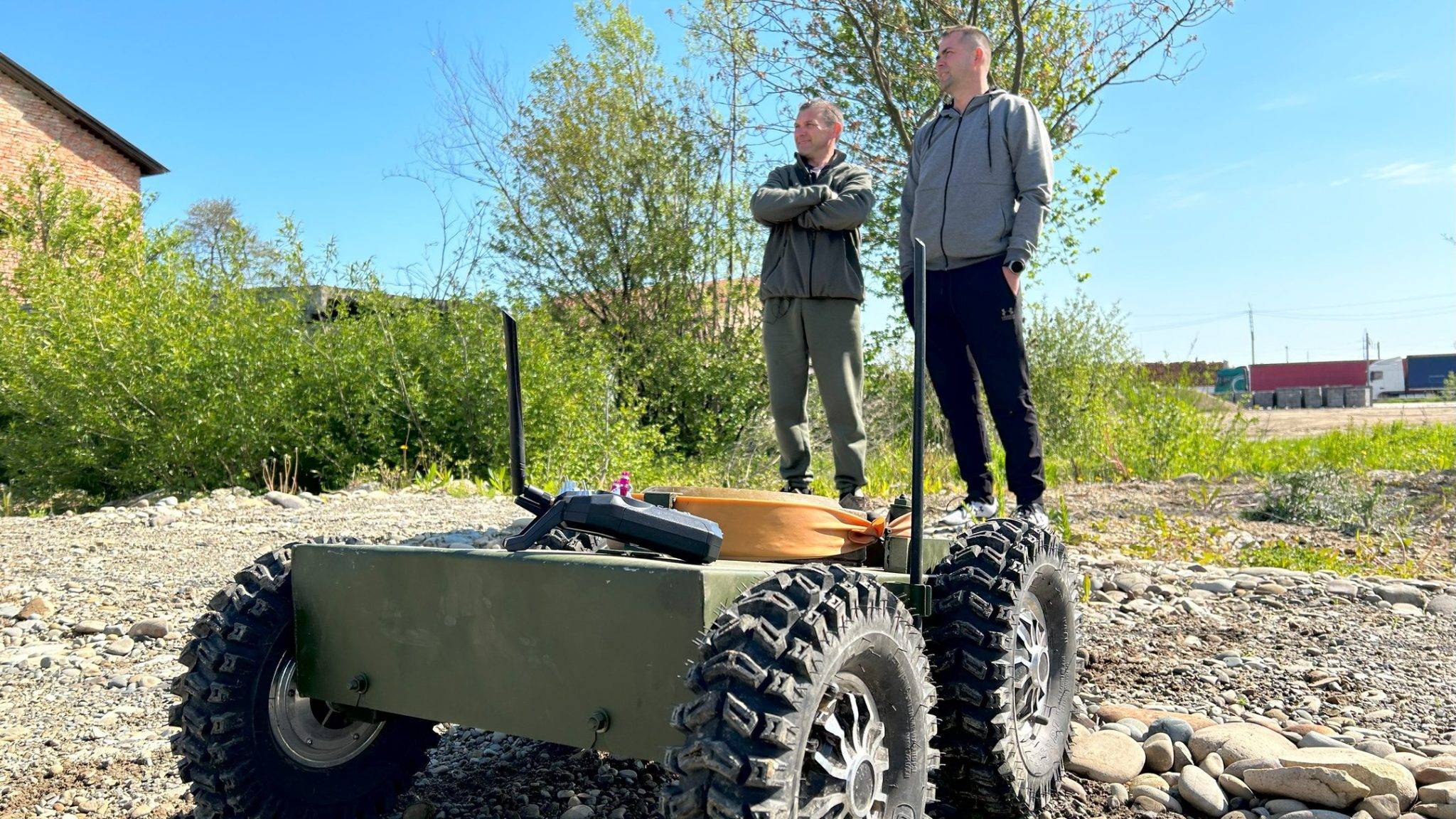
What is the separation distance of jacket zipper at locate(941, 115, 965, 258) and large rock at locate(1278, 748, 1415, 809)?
2.11m

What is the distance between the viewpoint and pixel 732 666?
4.33 feet

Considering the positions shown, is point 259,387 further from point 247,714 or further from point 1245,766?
point 1245,766

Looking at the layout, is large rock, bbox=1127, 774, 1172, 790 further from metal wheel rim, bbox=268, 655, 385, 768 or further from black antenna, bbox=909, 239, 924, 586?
metal wheel rim, bbox=268, 655, 385, 768

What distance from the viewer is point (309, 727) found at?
1.96 metres

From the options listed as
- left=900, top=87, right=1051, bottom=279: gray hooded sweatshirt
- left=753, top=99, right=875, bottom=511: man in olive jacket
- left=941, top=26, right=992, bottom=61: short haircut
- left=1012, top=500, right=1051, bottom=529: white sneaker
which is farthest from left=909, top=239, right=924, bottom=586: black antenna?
left=941, top=26, right=992, bottom=61: short haircut

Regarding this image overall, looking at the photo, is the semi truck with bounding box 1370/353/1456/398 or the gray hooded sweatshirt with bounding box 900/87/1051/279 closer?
the gray hooded sweatshirt with bounding box 900/87/1051/279

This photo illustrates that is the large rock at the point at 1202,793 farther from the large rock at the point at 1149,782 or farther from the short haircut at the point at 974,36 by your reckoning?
the short haircut at the point at 974,36

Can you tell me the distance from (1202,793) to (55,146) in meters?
27.2

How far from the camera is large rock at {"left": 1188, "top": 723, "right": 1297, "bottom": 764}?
2.48 m

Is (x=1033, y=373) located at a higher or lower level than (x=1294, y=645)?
higher

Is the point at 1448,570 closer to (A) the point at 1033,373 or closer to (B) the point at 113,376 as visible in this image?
(A) the point at 1033,373

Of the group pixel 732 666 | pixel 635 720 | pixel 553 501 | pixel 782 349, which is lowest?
pixel 635 720

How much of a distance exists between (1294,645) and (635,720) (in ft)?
9.98

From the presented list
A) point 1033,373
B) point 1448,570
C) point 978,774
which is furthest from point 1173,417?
point 978,774
